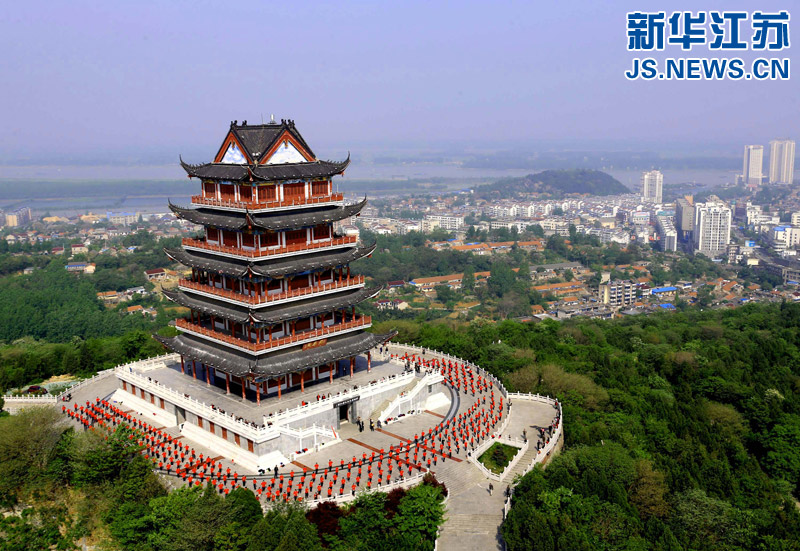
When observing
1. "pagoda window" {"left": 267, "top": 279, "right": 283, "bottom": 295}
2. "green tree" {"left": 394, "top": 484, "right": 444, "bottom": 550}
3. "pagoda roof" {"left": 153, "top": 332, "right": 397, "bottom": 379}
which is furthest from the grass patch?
"pagoda window" {"left": 267, "top": 279, "right": 283, "bottom": 295}

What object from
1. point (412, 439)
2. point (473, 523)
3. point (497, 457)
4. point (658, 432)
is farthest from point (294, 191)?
point (658, 432)

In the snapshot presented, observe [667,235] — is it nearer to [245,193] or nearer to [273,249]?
[273,249]

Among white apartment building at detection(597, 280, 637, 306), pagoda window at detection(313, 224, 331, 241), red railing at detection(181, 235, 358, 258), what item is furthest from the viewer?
white apartment building at detection(597, 280, 637, 306)

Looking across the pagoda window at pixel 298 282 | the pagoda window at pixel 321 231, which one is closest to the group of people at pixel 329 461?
the pagoda window at pixel 298 282

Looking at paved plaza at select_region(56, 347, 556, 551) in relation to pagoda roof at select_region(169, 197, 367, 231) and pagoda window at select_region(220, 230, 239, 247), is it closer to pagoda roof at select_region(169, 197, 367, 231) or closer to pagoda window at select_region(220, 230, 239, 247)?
pagoda window at select_region(220, 230, 239, 247)

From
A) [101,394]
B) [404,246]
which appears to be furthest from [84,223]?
[101,394]

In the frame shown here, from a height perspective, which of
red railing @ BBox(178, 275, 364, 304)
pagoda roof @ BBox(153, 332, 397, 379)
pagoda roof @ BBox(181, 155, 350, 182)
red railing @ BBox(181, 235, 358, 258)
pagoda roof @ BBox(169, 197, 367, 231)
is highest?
pagoda roof @ BBox(181, 155, 350, 182)

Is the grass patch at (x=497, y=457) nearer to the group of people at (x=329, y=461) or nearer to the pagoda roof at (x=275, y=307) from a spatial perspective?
the group of people at (x=329, y=461)
